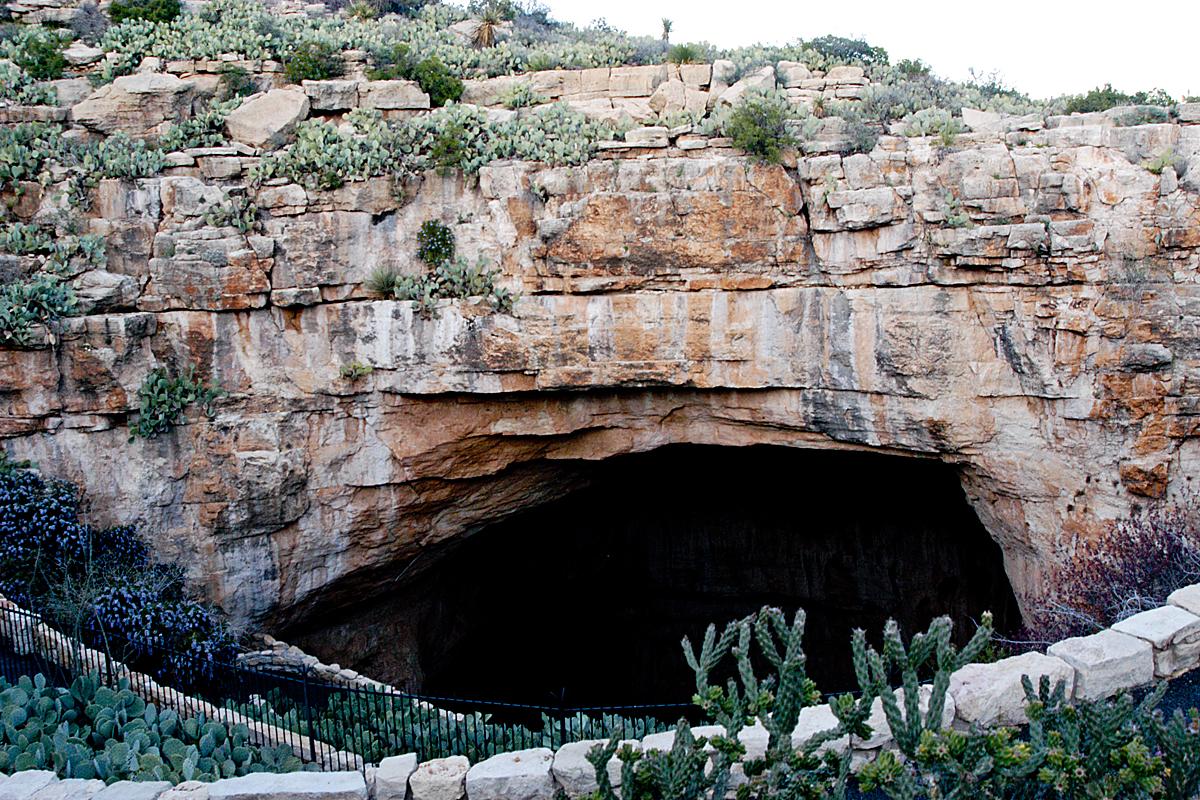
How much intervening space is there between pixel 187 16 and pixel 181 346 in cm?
604

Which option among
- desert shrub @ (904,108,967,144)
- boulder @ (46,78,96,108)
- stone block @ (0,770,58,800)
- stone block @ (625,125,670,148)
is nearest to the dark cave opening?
stone block @ (625,125,670,148)

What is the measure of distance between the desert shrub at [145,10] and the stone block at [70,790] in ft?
38.4

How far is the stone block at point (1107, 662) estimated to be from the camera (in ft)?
21.1

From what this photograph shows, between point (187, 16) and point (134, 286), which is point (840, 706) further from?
point (187, 16)

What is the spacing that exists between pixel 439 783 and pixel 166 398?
7107mm

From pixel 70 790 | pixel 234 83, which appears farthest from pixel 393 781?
pixel 234 83

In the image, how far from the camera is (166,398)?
10.5 metres

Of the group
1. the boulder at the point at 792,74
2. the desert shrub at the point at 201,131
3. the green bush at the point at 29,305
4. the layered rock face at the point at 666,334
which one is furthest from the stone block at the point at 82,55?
the boulder at the point at 792,74

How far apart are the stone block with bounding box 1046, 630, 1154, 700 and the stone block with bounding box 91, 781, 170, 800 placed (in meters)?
6.94

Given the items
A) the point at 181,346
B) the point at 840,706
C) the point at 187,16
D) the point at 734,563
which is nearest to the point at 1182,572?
the point at 840,706

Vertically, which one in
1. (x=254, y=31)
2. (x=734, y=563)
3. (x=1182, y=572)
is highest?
(x=254, y=31)

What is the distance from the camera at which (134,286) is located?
10414 mm

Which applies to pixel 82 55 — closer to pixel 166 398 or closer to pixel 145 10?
pixel 145 10

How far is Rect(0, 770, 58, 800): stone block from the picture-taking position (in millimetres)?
5547
